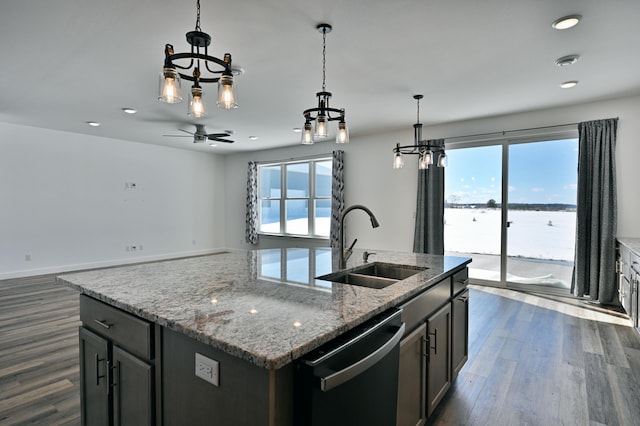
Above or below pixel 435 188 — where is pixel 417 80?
above

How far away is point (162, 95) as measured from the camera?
1.79 m

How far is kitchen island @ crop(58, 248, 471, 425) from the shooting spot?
3.18ft

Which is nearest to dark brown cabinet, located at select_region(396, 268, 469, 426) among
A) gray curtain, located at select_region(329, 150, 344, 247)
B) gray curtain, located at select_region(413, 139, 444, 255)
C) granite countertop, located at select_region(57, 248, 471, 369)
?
granite countertop, located at select_region(57, 248, 471, 369)

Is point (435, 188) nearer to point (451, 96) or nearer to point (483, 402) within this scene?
point (451, 96)

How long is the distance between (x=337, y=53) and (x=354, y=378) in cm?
274

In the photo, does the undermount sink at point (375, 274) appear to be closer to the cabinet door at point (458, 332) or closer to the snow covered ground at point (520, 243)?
the cabinet door at point (458, 332)

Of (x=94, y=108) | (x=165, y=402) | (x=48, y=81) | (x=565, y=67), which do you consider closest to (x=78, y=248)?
(x=94, y=108)

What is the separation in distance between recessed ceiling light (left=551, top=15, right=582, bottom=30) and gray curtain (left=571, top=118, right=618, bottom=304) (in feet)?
8.14

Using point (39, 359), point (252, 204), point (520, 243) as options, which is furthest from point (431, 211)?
point (39, 359)

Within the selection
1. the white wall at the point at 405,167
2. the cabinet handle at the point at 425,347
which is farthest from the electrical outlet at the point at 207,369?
the white wall at the point at 405,167

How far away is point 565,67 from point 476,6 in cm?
170

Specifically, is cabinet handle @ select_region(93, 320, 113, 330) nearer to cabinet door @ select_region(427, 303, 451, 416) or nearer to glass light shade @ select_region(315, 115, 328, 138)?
cabinet door @ select_region(427, 303, 451, 416)

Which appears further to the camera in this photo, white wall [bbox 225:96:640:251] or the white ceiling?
white wall [bbox 225:96:640:251]

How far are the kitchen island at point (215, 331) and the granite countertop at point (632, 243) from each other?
254 cm
